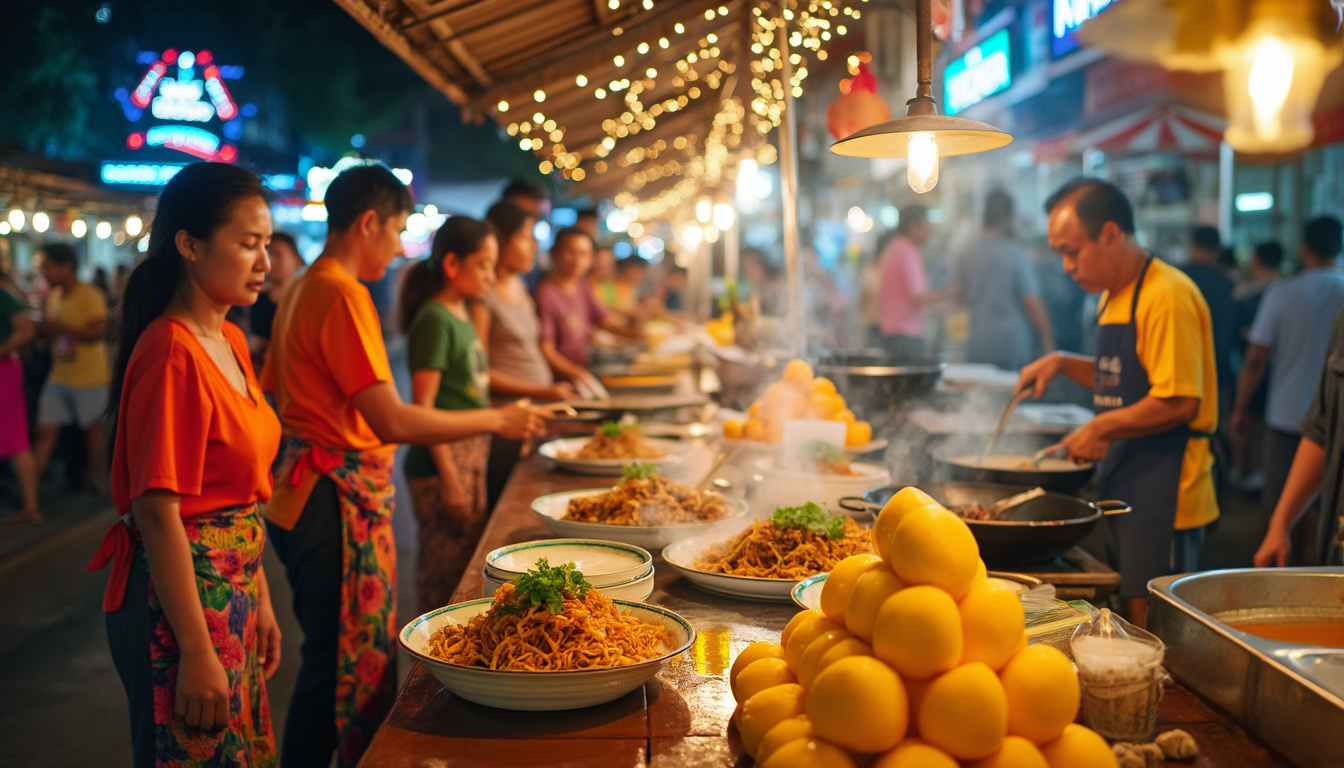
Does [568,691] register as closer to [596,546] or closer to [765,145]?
[596,546]

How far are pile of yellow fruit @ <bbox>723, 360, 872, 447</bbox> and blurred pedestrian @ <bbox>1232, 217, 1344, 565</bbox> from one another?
14.3ft

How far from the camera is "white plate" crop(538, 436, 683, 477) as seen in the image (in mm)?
3691

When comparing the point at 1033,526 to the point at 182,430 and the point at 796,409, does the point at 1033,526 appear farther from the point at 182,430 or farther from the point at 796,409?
the point at 182,430

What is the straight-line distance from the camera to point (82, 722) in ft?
14.3

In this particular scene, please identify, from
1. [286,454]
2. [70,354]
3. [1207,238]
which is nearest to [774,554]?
[286,454]

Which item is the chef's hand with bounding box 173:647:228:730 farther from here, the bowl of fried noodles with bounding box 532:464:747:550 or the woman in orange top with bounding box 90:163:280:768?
the bowl of fried noodles with bounding box 532:464:747:550

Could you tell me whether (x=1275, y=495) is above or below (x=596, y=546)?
below

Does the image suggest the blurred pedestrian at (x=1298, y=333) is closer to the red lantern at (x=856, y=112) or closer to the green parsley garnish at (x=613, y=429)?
the red lantern at (x=856, y=112)

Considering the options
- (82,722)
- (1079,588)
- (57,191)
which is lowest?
(82,722)

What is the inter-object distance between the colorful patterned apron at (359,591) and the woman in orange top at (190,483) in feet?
1.91

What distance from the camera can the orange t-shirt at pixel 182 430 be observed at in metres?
2.06

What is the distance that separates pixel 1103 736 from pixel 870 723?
0.52 m

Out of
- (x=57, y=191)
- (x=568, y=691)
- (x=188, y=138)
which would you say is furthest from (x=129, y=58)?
(x=568, y=691)

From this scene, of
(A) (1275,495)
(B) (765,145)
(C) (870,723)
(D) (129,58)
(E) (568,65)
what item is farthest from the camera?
(D) (129,58)
